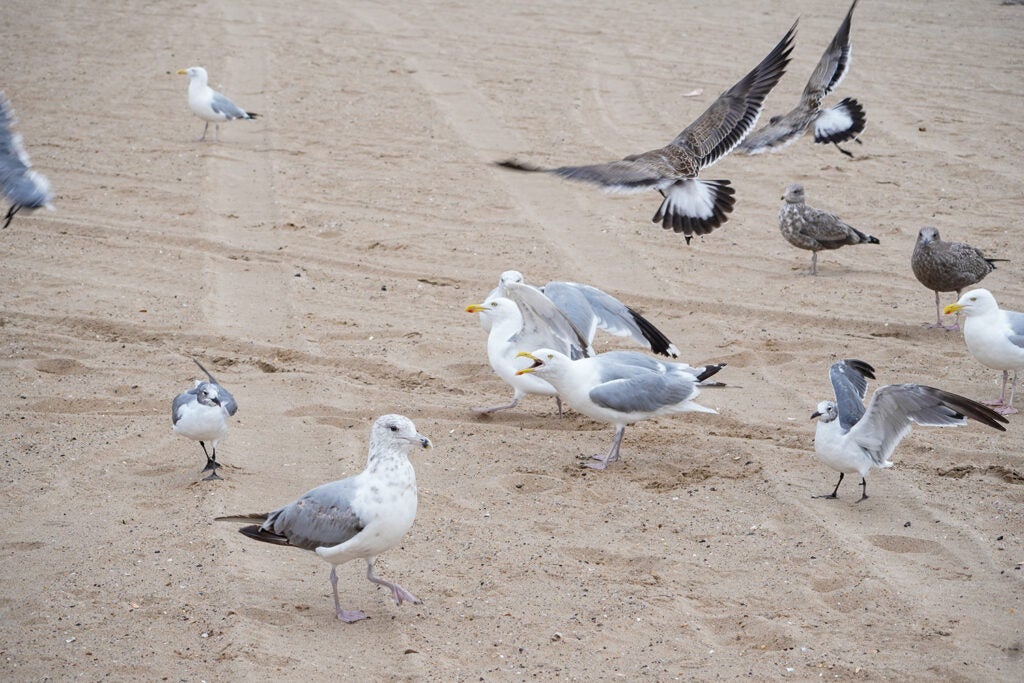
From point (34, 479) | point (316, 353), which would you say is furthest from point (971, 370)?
point (34, 479)

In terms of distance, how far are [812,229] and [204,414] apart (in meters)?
5.62

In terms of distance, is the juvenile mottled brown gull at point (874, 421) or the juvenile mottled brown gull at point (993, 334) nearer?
the juvenile mottled brown gull at point (874, 421)

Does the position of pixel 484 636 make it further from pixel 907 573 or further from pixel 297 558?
pixel 907 573

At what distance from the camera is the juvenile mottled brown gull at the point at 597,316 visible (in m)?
7.60

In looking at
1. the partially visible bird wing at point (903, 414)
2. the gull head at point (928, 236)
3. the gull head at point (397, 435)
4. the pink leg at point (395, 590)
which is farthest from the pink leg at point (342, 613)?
the gull head at point (928, 236)

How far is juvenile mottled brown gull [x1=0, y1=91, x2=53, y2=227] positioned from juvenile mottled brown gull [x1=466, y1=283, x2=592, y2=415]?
101 inches

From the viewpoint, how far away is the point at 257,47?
57.0 ft

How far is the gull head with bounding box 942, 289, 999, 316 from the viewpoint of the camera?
24.1 feet

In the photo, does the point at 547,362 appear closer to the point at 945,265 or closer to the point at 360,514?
the point at 360,514

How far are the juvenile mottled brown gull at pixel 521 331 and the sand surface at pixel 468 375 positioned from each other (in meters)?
0.32

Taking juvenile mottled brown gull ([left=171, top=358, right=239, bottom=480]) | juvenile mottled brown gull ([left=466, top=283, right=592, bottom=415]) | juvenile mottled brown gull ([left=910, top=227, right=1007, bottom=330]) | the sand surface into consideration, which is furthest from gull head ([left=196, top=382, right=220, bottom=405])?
juvenile mottled brown gull ([left=910, top=227, right=1007, bottom=330])

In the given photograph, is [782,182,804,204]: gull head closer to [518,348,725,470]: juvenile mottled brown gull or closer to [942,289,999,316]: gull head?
[942,289,999,316]: gull head

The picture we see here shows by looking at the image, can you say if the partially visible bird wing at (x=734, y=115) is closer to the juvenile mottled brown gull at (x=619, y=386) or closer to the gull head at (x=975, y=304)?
the gull head at (x=975, y=304)

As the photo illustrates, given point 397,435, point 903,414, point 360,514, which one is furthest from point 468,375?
point 360,514
